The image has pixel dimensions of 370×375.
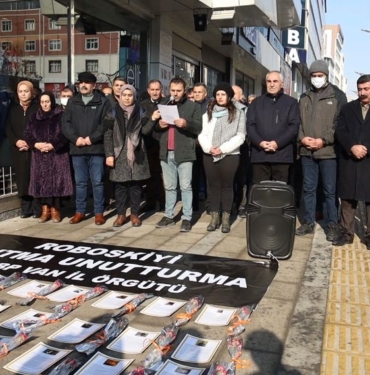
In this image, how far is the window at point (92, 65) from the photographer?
8891mm

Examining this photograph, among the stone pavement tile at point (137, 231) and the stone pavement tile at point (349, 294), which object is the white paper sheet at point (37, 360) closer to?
the stone pavement tile at point (349, 294)

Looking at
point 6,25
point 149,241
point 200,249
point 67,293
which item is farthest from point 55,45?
point 67,293

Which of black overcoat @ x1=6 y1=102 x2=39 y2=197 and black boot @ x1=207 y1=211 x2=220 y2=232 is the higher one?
black overcoat @ x1=6 y1=102 x2=39 y2=197

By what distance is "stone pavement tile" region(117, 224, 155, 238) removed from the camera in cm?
616

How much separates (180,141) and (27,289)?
9.19 feet

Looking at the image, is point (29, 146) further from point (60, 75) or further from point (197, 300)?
point (197, 300)

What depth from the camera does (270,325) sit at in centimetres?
360

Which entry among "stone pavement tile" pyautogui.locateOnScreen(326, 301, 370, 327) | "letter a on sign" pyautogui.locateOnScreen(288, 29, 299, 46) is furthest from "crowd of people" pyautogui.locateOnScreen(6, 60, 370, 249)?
"letter a on sign" pyautogui.locateOnScreen(288, 29, 299, 46)

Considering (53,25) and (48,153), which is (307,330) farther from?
(53,25)

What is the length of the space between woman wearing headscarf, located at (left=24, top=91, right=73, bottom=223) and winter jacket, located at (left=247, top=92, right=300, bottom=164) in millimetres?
2421

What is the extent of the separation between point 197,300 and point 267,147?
254cm

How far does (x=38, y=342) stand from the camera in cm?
326

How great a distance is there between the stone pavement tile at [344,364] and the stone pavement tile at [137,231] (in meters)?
3.34

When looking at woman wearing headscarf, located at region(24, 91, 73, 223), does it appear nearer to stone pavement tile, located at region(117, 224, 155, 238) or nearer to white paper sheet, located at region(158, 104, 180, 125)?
stone pavement tile, located at region(117, 224, 155, 238)
